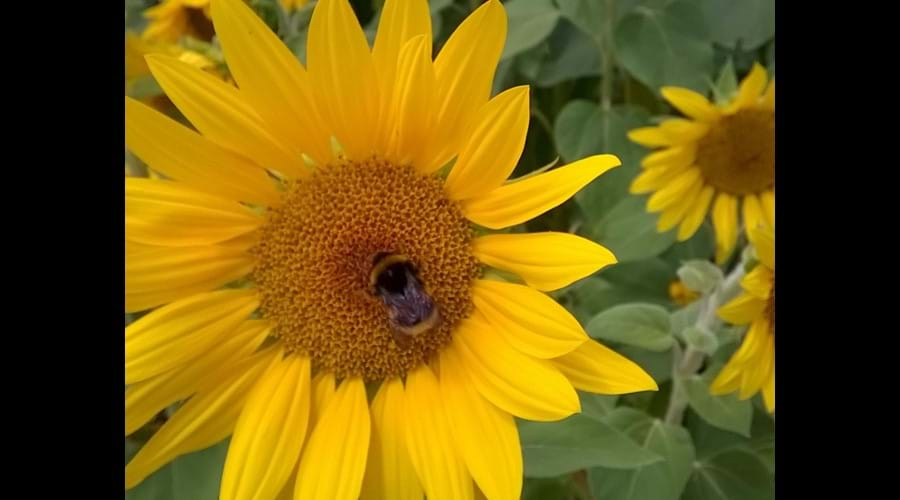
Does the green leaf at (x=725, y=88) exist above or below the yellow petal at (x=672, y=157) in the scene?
above

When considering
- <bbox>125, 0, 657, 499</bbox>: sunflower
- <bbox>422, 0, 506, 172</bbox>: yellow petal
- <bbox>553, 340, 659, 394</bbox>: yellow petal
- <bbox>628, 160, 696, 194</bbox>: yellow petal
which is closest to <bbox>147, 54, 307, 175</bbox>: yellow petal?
<bbox>125, 0, 657, 499</bbox>: sunflower

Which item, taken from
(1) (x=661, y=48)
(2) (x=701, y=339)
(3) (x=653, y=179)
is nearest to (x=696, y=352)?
(2) (x=701, y=339)

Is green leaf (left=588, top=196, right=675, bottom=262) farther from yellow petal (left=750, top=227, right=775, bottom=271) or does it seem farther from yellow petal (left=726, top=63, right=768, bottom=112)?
yellow petal (left=750, top=227, right=775, bottom=271)

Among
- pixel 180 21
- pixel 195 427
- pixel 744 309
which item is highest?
pixel 180 21

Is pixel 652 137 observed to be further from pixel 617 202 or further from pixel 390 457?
pixel 390 457

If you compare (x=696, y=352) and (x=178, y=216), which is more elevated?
(x=178, y=216)

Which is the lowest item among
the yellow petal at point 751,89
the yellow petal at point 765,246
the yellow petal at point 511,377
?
the yellow petal at point 765,246

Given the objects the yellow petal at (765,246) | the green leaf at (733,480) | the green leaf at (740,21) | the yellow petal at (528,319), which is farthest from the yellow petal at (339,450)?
the green leaf at (740,21)

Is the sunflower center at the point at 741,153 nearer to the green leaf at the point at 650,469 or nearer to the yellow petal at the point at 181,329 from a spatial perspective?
the green leaf at the point at 650,469
